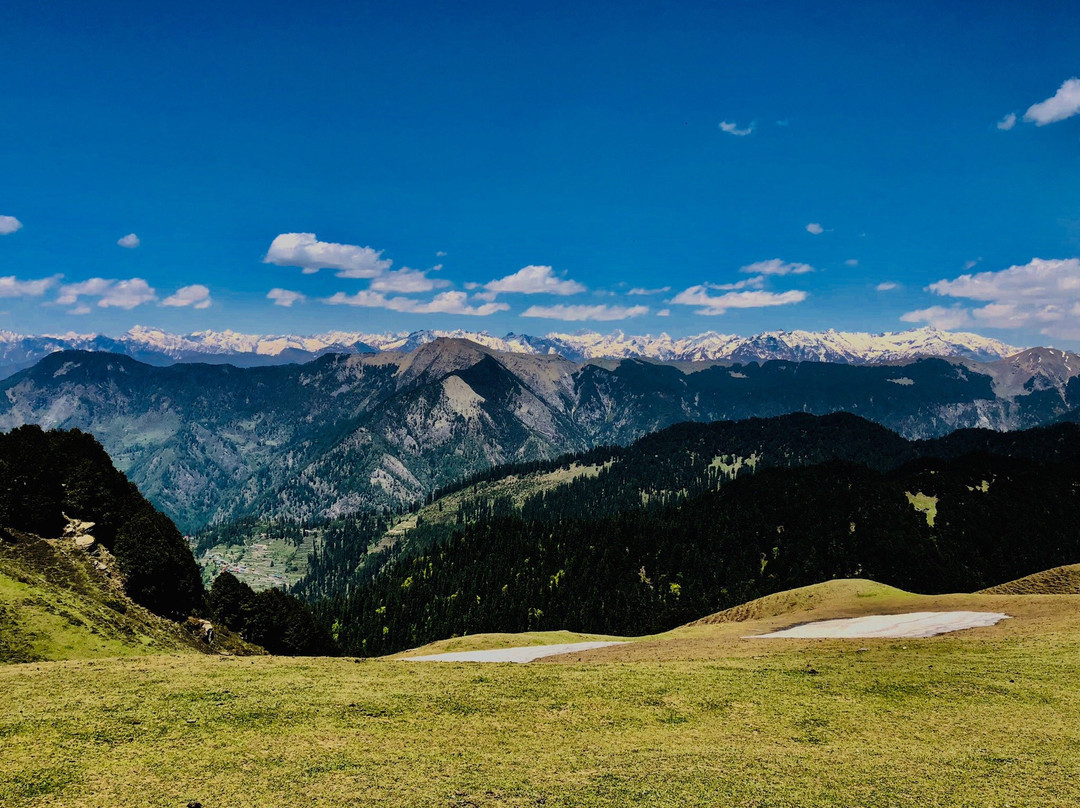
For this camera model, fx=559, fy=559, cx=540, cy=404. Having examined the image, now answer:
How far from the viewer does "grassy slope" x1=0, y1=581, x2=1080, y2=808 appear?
2152cm

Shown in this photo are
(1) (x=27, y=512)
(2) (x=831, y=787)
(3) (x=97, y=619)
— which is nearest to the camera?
(2) (x=831, y=787)

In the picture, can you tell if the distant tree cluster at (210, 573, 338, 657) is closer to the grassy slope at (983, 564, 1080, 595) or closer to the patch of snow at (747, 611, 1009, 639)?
the patch of snow at (747, 611, 1009, 639)

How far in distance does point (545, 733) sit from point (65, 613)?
47.0 m

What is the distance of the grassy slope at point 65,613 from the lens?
44219 millimetres

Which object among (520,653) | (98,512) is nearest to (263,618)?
(98,512)

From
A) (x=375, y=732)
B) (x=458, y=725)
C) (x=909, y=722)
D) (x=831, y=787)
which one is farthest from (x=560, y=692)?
(x=909, y=722)

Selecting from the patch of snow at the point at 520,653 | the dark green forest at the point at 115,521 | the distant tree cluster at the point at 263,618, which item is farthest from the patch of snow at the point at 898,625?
the distant tree cluster at the point at 263,618

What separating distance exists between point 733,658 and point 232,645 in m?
61.8

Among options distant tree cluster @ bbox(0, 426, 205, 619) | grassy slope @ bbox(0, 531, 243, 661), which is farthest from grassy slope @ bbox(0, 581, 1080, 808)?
distant tree cluster @ bbox(0, 426, 205, 619)

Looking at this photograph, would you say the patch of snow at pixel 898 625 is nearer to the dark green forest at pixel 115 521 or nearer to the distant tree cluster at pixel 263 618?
the dark green forest at pixel 115 521

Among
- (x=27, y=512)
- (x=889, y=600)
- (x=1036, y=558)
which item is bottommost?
(x=1036, y=558)

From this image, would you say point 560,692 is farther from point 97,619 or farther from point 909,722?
point 97,619

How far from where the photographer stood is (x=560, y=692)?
34094mm

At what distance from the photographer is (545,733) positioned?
2822cm
